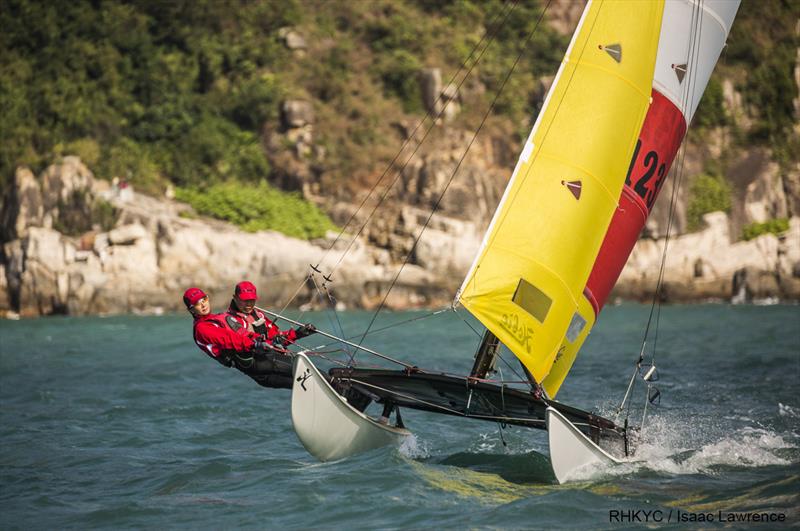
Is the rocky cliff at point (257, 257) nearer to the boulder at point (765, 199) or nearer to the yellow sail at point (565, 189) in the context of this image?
the boulder at point (765, 199)

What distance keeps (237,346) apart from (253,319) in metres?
0.56

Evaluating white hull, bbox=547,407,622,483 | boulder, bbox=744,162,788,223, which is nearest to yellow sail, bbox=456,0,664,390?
white hull, bbox=547,407,622,483

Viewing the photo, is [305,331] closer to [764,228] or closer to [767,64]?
[764,228]

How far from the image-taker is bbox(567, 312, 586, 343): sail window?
831 centimetres

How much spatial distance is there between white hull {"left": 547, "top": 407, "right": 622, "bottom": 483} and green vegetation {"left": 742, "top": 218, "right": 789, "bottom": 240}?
2379 cm

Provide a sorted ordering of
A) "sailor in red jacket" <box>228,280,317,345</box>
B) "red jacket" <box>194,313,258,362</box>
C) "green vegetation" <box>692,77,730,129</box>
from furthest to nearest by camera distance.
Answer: "green vegetation" <box>692,77,730,129</box>
"sailor in red jacket" <box>228,280,317,345</box>
"red jacket" <box>194,313,258,362</box>

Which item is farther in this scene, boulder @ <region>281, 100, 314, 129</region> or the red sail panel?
boulder @ <region>281, 100, 314, 129</region>

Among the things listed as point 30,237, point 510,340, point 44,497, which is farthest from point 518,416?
point 30,237

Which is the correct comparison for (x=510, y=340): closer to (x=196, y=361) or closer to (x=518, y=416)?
(x=518, y=416)

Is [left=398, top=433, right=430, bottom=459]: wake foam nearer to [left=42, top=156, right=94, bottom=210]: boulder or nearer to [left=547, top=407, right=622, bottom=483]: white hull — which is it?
[left=547, top=407, right=622, bottom=483]: white hull

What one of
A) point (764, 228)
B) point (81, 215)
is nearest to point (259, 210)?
point (81, 215)

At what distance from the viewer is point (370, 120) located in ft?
112

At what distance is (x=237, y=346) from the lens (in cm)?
830

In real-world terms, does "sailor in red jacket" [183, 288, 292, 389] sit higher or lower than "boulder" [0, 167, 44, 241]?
lower
